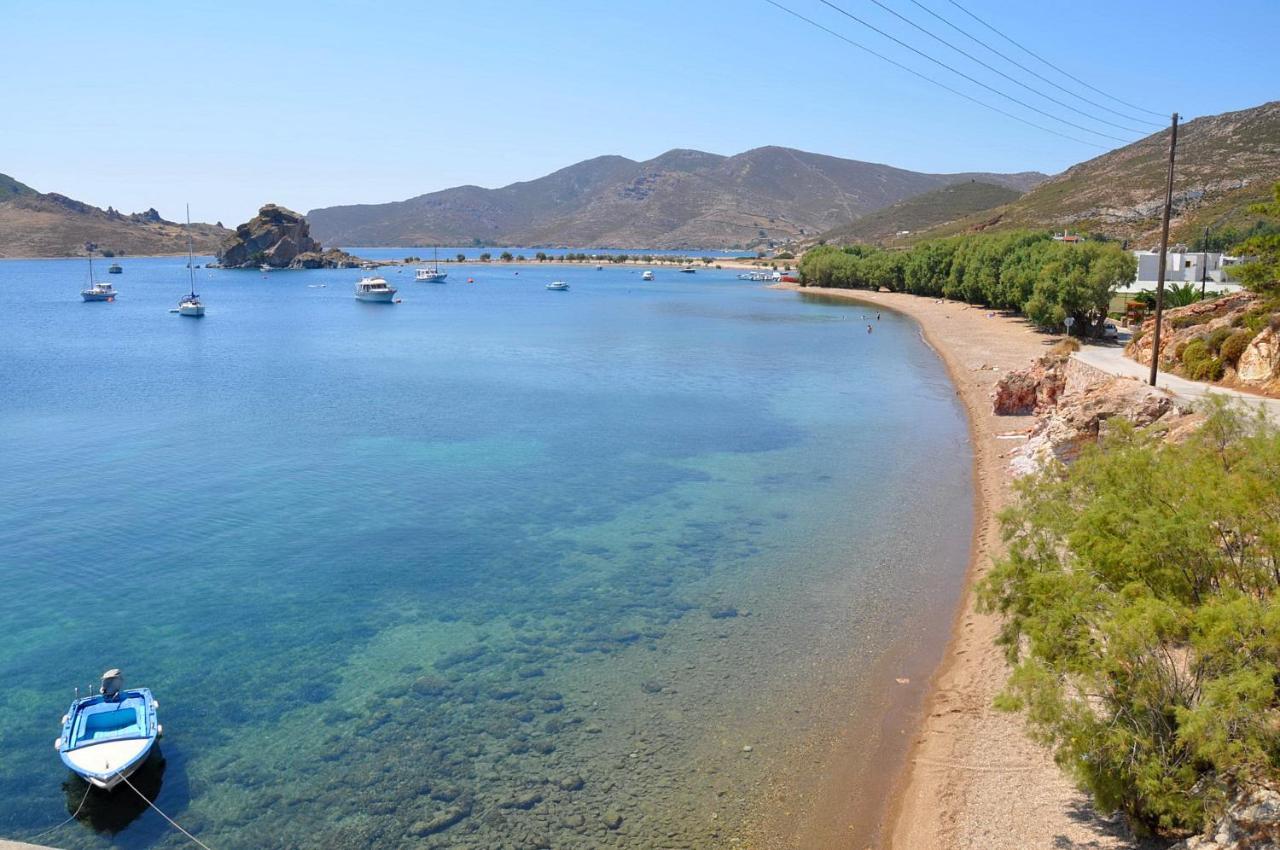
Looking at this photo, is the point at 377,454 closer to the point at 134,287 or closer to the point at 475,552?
the point at 475,552

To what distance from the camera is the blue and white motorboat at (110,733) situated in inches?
539

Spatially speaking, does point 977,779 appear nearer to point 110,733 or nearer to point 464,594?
point 464,594

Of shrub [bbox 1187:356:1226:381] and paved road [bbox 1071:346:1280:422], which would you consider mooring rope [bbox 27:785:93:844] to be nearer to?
paved road [bbox 1071:346:1280:422]

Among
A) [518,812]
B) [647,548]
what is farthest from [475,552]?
[518,812]

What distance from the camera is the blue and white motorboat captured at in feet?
44.9

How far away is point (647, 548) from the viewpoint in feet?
81.9

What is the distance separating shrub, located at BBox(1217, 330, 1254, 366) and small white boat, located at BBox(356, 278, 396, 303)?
109m

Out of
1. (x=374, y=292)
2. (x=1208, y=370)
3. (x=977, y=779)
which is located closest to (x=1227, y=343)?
(x=1208, y=370)

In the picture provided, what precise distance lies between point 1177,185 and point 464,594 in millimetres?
122427

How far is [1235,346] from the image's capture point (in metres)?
31.3

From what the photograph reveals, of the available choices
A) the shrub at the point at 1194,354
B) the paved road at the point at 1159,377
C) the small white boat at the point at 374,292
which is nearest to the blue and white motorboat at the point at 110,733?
the paved road at the point at 1159,377

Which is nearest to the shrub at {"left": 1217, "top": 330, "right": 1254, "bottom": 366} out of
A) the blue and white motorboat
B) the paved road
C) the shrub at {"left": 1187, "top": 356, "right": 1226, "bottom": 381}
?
the shrub at {"left": 1187, "top": 356, "right": 1226, "bottom": 381}

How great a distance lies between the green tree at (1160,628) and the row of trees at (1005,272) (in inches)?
1723

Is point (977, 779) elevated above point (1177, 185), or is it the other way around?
point (1177, 185)
